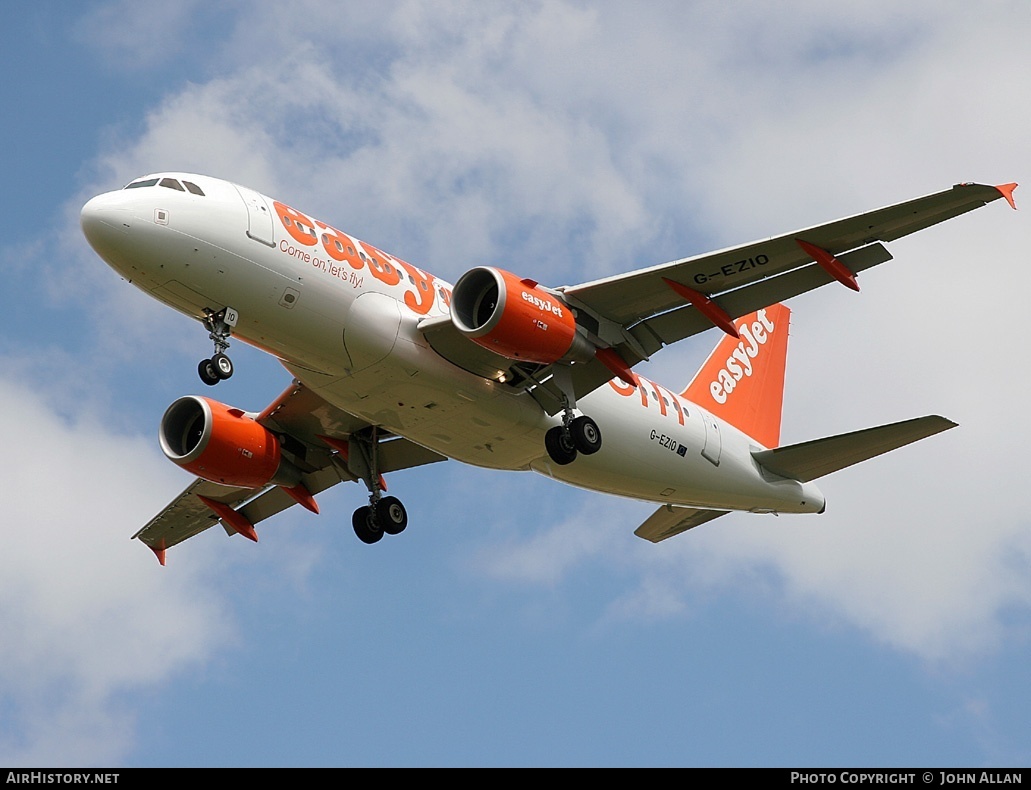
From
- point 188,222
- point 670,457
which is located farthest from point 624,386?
point 188,222

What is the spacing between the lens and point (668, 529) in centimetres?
3869

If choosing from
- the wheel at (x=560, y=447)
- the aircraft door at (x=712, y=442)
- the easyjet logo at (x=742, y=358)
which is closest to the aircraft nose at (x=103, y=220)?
the wheel at (x=560, y=447)

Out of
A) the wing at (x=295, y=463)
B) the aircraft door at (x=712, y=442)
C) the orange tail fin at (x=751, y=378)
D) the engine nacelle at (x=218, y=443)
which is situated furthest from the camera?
the orange tail fin at (x=751, y=378)

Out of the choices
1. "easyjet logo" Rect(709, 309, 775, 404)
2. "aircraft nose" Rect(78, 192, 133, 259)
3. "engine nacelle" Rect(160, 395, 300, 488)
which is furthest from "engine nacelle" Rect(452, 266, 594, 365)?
"easyjet logo" Rect(709, 309, 775, 404)

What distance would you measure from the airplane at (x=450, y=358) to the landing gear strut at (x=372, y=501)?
48 millimetres

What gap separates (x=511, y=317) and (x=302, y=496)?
9893 mm

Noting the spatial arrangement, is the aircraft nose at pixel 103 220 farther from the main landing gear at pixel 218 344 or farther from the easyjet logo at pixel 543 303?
the easyjet logo at pixel 543 303

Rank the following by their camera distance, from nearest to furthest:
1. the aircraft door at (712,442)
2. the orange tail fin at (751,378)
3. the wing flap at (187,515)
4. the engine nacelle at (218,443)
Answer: the engine nacelle at (218,443) → the aircraft door at (712,442) → the wing flap at (187,515) → the orange tail fin at (751,378)

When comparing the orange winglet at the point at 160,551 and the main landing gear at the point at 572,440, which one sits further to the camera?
the orange winglet at the point at 160,551

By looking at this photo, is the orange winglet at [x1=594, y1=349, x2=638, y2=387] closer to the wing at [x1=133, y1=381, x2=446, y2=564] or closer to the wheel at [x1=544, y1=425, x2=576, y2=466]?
the wheel at [x1=544, y1=425, x2=576, y2=466]

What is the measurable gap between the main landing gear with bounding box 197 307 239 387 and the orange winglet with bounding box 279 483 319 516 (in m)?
8.19

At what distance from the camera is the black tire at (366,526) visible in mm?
34875

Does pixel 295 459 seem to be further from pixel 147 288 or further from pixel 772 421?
pixel 772 421

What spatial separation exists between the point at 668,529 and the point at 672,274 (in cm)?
1032
